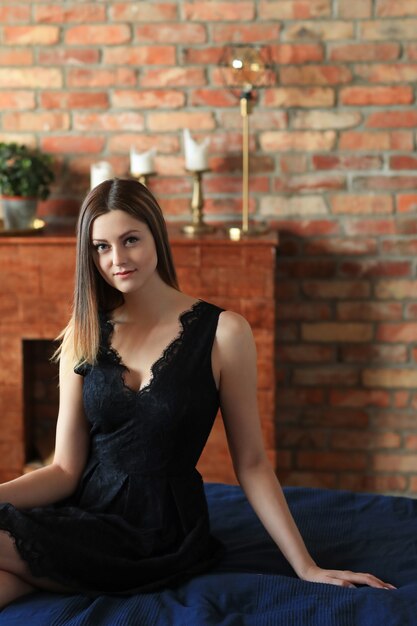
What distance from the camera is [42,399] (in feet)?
10.8

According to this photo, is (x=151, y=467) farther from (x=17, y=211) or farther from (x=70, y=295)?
(x=17, y=211)

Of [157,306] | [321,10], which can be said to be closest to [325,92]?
[321,10]

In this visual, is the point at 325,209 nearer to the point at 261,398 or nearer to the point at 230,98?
the point at 230,98

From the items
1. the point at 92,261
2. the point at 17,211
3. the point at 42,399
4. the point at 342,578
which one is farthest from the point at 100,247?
the point at 42,399

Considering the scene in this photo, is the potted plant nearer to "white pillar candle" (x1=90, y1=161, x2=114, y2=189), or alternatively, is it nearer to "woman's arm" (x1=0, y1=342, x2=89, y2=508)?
"white pillar candle" (x1=90, y1=161, x2=114, y2=189)

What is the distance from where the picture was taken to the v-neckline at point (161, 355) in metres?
1.73

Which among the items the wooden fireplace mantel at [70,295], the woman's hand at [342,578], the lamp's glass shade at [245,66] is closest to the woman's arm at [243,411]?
the woman's hand at [342,578]

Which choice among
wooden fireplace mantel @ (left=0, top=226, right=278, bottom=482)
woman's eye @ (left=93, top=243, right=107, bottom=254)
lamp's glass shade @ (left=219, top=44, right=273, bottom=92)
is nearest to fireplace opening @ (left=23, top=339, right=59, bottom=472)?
wooden fireplace mantel @ (left=0, top=226, right=278, bottom=482)

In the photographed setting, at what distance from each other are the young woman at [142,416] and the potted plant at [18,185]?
1202 mm

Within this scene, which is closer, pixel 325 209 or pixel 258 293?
pixel 258 293

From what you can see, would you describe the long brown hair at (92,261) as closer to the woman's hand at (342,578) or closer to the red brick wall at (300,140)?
the woman's hand at (342,578)

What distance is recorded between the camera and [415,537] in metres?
1.81

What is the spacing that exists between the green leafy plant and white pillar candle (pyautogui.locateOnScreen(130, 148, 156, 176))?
0.29 meters

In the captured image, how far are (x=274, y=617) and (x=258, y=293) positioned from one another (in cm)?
146
